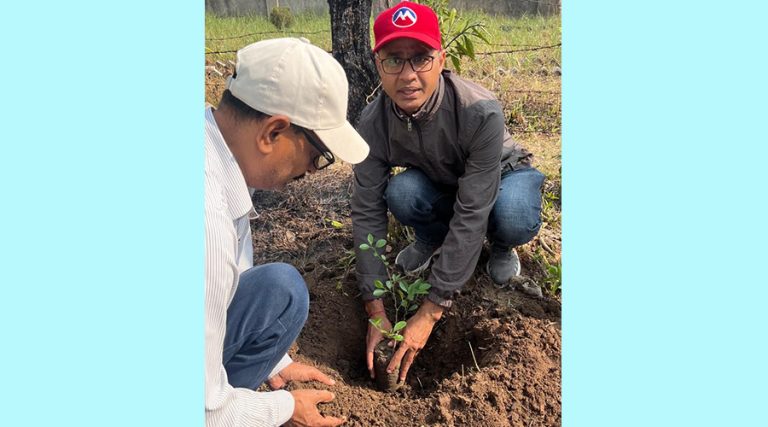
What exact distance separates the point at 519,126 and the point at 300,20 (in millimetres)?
819

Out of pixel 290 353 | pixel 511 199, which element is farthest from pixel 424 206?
pixel 290 353

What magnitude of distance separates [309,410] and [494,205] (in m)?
0.94

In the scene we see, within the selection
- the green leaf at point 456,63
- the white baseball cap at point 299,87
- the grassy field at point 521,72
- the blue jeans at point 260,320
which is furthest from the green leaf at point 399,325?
the green leaf at point 456,63

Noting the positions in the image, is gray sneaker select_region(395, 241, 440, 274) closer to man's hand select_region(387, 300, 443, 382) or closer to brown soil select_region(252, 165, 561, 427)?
brown soil select_region(252, 165, 561, 427)

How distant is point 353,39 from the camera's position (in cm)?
233

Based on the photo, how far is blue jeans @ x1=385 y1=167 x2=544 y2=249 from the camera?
253 centimetres

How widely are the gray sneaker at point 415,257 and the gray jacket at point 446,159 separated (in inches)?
5.4

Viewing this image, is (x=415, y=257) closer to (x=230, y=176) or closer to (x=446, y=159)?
(x=446, y=159)

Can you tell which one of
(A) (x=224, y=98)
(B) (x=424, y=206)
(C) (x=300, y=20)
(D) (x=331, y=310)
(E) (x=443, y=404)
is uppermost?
(C) (x=300, y=20)

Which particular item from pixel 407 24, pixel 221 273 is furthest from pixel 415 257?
pixel 221 273

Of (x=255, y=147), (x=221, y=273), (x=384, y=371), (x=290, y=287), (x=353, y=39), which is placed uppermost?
(x=353, y=39)

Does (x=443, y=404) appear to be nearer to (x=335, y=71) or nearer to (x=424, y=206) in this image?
(x=424, y=206)

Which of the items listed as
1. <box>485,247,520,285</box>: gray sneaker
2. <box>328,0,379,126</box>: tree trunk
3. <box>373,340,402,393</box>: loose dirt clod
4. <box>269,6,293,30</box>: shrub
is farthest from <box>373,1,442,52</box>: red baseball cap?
<box>373,340,402,393</box>: loose dirt clod

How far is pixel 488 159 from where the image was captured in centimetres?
241
